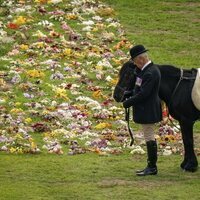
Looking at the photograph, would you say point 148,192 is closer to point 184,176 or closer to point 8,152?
point 184,176

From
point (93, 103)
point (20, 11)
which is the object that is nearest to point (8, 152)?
point (93, 103)

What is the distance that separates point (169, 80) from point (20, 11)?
20602mm

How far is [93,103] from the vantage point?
24.8 m

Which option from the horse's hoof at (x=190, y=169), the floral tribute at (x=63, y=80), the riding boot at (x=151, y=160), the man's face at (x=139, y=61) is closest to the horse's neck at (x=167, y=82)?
the man's face at (x=139, y=61)

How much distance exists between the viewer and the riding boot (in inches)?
698

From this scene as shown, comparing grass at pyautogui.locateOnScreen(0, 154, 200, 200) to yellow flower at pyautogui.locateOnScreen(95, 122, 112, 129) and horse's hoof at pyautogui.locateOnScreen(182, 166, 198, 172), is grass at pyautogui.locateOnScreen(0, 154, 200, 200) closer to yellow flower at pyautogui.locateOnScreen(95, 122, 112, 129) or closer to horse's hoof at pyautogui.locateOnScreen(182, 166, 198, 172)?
horse's hoof at pyautogui.locateOnScreen(182, 166, 198, 172)

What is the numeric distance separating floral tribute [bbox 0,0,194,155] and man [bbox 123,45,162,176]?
227 cm

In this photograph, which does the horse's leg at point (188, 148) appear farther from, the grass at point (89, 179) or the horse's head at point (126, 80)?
the horse's head at point (126, 80)

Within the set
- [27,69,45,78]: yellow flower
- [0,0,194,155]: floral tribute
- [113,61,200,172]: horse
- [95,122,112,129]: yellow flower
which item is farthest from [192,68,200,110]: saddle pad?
[27,69,45,78]: yellow flower

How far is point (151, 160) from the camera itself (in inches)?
701

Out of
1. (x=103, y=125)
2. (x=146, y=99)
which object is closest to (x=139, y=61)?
(x=146, y=99)

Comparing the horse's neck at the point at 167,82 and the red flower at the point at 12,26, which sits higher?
the horse's neck at the point at 167,82

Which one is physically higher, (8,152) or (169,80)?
(169,80)

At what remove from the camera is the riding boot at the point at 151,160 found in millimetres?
17719
